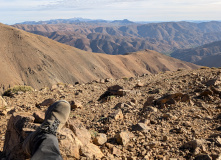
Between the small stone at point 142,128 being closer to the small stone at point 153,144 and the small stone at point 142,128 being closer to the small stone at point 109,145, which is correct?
the small stone at point 153,144

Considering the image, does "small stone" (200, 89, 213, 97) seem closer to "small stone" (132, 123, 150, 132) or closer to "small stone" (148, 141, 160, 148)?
"small stone" (132, 123, 150, 132)

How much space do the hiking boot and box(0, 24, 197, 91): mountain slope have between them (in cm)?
4836

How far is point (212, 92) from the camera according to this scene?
6188 mm

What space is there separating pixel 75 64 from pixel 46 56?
10832 millimetres

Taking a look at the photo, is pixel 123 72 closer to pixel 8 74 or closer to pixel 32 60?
pixel 32 60

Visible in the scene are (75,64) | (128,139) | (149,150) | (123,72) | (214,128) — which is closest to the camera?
(149,150)

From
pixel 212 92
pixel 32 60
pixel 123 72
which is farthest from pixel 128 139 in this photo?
pixel 123 72

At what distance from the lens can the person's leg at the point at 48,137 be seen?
2406 millimetres

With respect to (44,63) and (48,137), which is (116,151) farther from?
(44,63)

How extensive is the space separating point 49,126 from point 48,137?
1.08ft

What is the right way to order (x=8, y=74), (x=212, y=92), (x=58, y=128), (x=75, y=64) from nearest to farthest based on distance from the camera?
(x=58, y=128)
(x=212, y=92)
(x=8, y=74)
(x=75, y=64)

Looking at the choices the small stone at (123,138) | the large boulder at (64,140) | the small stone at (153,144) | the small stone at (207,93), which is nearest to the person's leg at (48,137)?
the large boulder at (64,140)

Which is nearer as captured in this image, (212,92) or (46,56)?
(212,92)

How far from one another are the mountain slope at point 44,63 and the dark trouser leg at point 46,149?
49049mm
